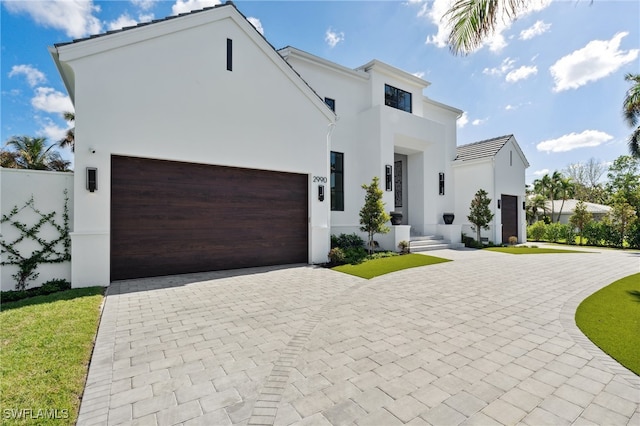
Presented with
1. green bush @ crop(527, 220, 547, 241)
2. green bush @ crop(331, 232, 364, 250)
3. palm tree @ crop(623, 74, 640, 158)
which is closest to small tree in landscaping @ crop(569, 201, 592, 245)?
green bush @ crop(527, 220, 547, 241)

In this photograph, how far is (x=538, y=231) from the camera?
22.9 meters

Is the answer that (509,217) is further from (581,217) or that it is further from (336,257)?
(336,257)

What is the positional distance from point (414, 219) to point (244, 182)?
11267 mm

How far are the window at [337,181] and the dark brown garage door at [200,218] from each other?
135 inches

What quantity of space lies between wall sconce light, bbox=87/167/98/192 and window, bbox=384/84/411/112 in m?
13.7

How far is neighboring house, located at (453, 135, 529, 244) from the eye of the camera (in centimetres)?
1806

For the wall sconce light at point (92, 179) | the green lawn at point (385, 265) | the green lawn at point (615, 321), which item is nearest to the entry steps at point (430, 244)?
the green lawn at point (385, 265)

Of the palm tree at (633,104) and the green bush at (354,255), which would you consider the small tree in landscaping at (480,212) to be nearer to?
the green bush at (354,255)

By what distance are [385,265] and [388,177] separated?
5.62m

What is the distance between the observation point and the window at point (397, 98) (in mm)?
15844

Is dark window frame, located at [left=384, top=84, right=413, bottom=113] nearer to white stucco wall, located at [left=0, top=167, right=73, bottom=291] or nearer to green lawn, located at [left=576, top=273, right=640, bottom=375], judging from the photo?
green lawn, located at [left=576, top=273, right=640, bottom=375]

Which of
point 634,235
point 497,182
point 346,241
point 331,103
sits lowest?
point 634,235

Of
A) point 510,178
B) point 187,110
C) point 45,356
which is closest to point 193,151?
point 187,110

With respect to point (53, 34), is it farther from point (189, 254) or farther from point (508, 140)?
point (508, 140)
